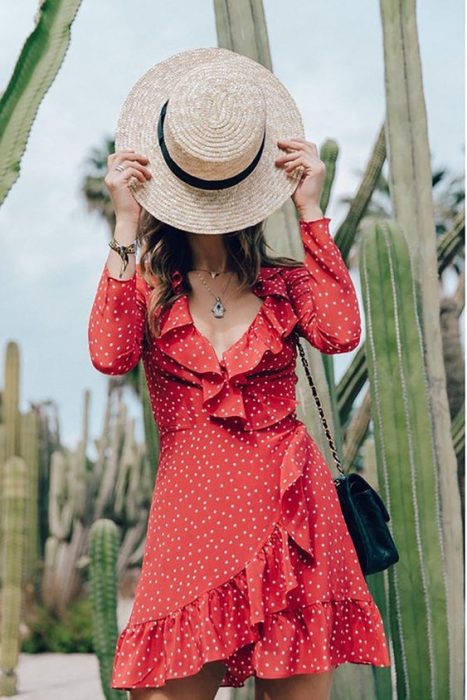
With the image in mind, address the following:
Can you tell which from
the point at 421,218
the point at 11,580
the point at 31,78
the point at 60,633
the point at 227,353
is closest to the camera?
the point at 227,353

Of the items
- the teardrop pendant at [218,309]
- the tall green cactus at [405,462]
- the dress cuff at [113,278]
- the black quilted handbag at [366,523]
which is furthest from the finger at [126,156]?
the tall green cactus at [405,462]

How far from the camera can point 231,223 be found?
7.87 ft

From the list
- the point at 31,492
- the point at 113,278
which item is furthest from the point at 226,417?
the point at 31,492

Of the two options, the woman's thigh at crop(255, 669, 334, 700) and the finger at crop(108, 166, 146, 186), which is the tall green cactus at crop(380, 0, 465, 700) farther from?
Result: the finger at crop(108, 166, 146, 186)

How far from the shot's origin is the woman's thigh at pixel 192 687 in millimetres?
2193

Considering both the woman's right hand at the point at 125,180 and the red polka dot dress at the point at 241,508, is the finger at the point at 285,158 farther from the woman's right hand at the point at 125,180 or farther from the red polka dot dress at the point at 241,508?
the woman's right hand at the point at 125,180

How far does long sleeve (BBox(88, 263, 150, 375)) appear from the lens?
2.27 meters

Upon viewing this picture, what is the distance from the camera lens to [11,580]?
8.04 meters

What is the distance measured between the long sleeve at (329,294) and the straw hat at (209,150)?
116 mm

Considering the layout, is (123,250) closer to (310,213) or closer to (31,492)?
(310,213)

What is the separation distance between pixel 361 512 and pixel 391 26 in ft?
7.02

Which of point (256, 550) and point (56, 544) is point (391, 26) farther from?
point (56, 544)

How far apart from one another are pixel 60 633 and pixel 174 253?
9590 mm

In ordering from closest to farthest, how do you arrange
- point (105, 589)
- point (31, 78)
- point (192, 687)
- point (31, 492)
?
point (192, 687) → point (31, 78) → point (105, 589) → point (31, 492)
